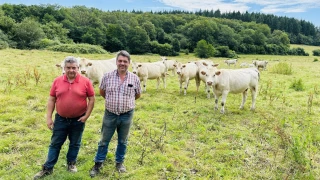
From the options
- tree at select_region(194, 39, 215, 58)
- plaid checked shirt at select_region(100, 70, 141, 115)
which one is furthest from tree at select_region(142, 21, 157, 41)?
plaid checked shirt at select_region(100, 70, 141, 115)

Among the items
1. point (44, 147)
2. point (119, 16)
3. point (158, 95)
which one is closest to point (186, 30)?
point (119, 16)

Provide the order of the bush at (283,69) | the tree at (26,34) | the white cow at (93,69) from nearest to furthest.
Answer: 1. the white cow at (93,69)
2. the bush at (283,69)
3. the tree at (26,34)

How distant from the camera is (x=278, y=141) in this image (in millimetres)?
7375

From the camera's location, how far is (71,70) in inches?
183

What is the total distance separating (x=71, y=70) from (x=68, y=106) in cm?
63

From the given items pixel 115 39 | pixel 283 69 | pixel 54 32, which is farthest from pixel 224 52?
pixel 283 69

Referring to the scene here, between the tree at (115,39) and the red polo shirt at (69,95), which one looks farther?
the tree at (115,39)

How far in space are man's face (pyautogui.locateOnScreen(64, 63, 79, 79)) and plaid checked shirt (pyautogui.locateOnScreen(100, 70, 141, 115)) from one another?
1.84 ft

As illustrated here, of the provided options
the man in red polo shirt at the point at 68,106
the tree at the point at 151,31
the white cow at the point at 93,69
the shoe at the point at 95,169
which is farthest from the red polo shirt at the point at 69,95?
the tree at the point at 151,31

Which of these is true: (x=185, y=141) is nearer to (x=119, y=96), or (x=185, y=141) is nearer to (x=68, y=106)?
(x=119, y=96)

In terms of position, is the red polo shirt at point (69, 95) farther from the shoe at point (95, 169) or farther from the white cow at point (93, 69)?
the white cow at point (93, 69)

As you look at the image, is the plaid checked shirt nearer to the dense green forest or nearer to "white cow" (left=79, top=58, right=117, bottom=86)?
"white cow" (left=79, top=58, right=117, bottom=86)

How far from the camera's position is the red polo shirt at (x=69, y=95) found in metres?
4.68

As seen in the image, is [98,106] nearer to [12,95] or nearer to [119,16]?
[12,95]
